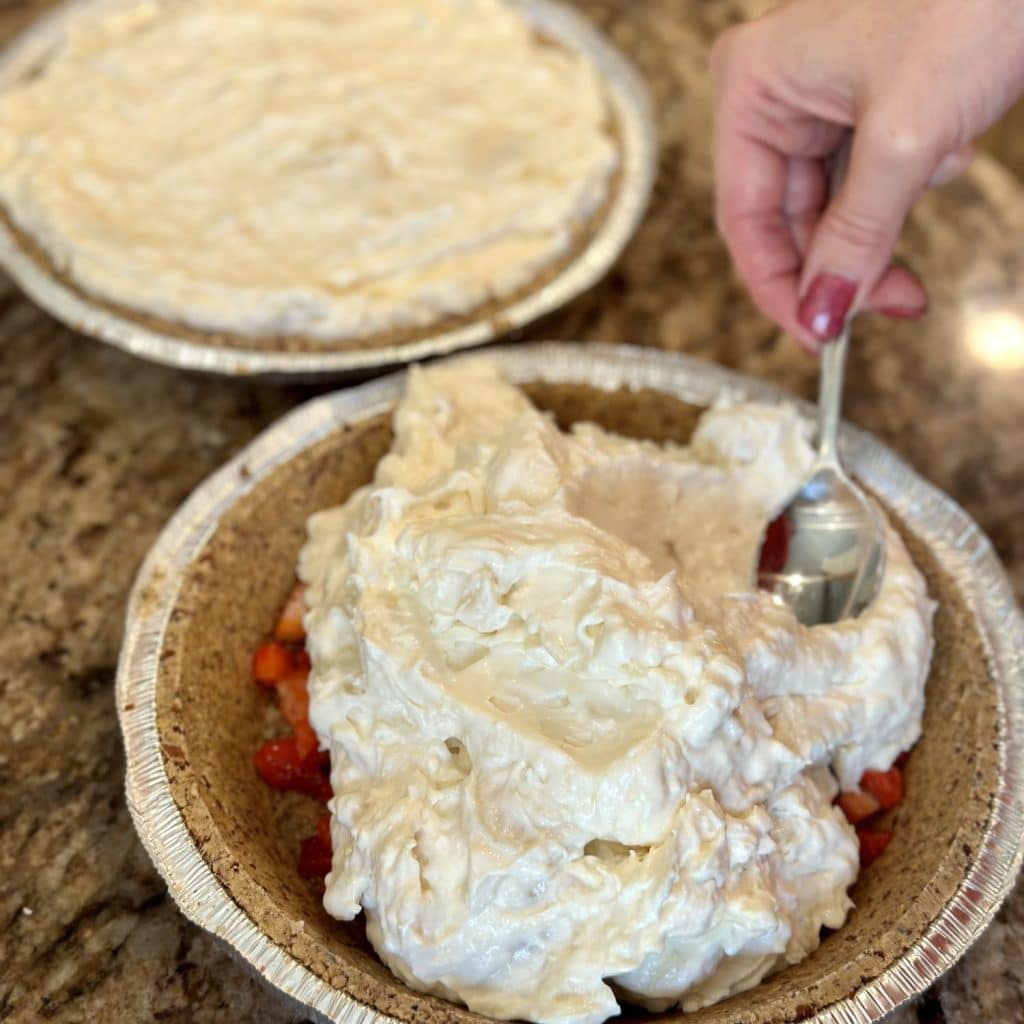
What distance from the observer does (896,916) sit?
138 cm

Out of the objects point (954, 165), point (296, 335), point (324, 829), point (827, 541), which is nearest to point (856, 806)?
point (827, 541)

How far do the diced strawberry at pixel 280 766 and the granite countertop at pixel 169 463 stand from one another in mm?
235

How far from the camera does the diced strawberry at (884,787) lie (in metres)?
1.62

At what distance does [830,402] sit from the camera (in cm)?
182

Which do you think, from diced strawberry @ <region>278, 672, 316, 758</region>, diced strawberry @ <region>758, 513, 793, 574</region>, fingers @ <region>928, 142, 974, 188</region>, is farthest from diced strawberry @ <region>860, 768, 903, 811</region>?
fingers @ <region>928, 142, 974, 188</region>

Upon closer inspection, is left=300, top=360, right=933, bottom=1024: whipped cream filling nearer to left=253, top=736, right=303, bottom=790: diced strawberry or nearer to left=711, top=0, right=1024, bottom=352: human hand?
left=253, top=736, right=303, bottom=790: diced strawberry

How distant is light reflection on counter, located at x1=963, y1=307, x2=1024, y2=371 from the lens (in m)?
2.47

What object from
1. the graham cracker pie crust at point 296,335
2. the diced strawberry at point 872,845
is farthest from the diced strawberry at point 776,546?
the graham cracker pie crust at point 296,335

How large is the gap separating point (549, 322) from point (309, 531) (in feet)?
2.97

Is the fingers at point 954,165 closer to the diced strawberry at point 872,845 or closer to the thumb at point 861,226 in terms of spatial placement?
the thumb at point 861,226

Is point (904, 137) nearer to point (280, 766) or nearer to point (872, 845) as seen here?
point (872, 845)

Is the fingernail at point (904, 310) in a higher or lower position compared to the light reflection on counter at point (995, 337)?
higher

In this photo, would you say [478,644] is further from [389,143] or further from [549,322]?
[389,143]

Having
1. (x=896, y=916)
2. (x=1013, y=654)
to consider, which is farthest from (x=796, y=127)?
(x=896, y=916)
